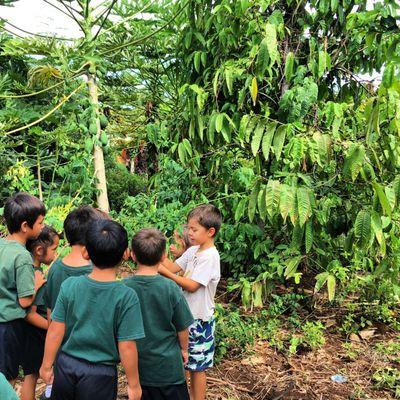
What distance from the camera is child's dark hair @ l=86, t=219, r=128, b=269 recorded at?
178cm

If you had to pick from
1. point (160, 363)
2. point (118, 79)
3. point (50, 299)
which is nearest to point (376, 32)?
point (160, 363)

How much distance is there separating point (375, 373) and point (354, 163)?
4.58 ft

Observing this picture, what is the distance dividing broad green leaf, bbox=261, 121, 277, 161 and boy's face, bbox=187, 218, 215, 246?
32.6 inches

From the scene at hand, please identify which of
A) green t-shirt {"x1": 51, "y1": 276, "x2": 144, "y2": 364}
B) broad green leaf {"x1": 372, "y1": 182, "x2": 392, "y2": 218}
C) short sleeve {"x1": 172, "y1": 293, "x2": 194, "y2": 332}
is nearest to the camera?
green t-shirt {"x1": 51, "y1": 276, "x2": 144, "y2": 364}

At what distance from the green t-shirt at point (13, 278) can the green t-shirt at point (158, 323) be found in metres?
0.47

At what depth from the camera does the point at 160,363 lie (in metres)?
2.01

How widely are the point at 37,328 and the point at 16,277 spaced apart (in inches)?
14.5

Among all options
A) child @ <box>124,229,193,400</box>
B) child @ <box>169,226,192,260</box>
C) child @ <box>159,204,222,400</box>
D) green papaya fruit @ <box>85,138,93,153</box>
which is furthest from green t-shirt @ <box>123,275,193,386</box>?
green papaya fruit @ <box>85,138,93,153</box>

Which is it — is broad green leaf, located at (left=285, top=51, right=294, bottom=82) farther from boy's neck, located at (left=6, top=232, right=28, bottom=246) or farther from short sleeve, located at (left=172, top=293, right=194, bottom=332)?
boy's neck, located at (left=6, top=232, right=28, bottom=246)

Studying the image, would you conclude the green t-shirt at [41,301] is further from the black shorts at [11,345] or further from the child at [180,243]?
the child at [180,243]

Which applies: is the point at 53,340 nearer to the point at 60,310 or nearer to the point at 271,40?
the point at 60,310

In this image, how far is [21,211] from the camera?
7.16ft

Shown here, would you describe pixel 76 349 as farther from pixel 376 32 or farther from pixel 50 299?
pixel 376 32

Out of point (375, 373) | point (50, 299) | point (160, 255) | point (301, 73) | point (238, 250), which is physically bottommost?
point (375, 373)
